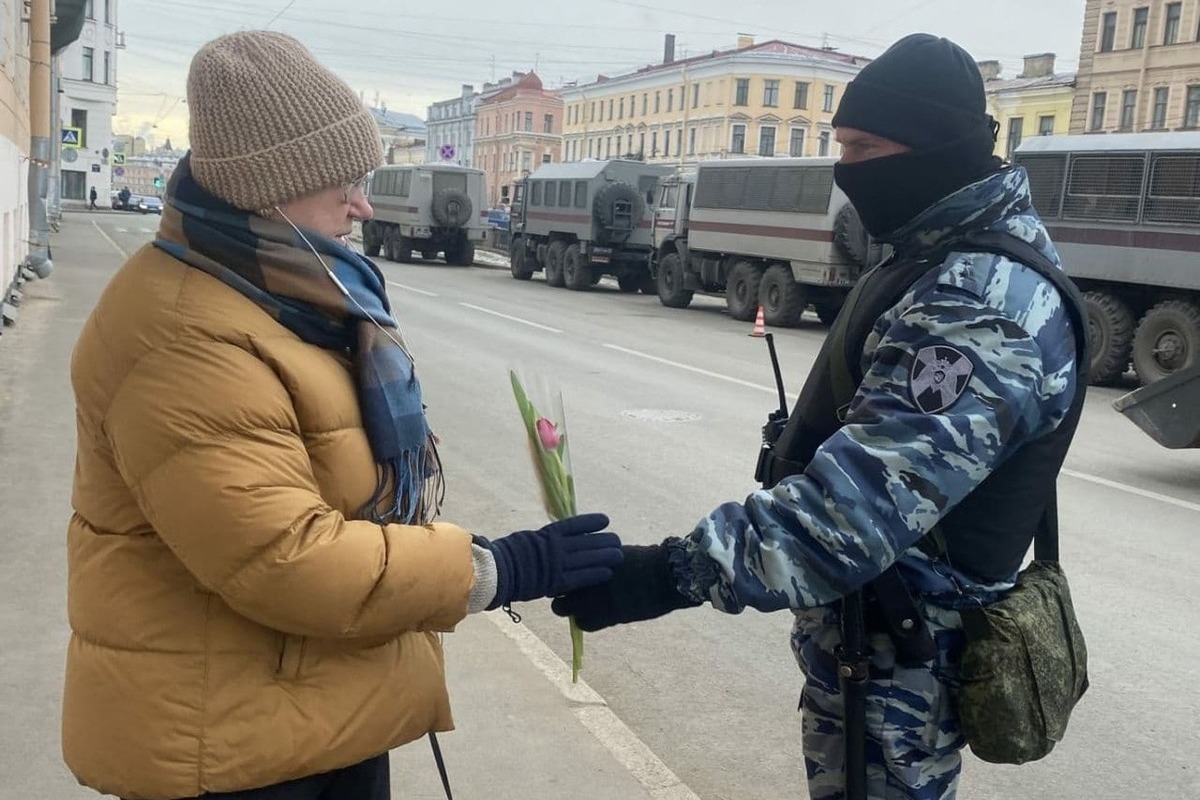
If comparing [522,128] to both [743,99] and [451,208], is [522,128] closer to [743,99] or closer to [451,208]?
[743,99]

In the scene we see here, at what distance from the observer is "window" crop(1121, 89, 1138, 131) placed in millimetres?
49688

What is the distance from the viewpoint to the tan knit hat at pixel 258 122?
5.46 ft

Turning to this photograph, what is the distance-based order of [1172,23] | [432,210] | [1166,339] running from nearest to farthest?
[1166,339]
[432,210]
[1172,23]

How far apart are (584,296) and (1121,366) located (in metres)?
13.1

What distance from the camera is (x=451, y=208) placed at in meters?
32.2

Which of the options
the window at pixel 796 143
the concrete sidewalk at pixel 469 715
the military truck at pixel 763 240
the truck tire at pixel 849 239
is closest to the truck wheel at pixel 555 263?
the military truck at pixel 763 240

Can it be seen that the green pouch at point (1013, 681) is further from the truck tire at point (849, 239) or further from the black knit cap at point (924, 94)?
the truck tire at point (849, 239)

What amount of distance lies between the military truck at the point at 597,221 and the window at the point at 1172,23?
32244 mm

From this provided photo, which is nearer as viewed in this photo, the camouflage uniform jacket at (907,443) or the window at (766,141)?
the camouflage uniform jacket at (907,443)

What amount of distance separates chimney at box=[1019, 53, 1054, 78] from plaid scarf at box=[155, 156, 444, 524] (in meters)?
62.6

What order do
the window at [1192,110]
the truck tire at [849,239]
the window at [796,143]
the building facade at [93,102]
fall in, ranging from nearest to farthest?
the truck tire at [849,239] < the window at [1192,110] < the building facade at [93,102] < the window at [796,143]

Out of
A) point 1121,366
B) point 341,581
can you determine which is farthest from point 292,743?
point 1121,366

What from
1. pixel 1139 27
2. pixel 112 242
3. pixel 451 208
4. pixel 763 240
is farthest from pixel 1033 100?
pixel 112 242

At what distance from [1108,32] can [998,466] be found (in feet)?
183
